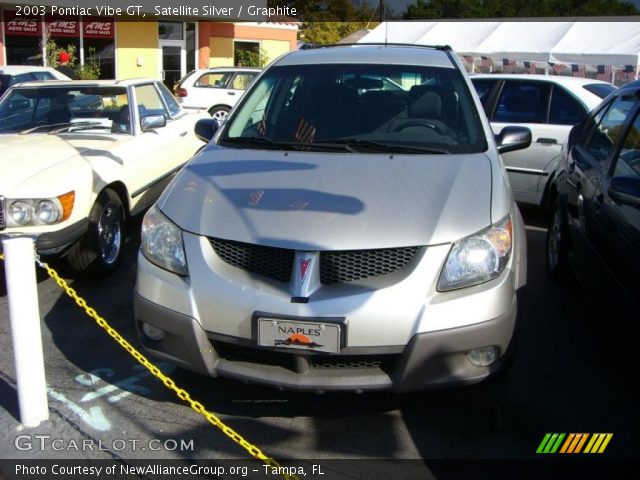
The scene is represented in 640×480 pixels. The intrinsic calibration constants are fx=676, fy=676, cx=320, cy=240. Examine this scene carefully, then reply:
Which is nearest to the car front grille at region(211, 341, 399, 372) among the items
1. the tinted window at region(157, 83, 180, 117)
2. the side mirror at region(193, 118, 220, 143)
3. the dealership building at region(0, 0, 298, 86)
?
the side mirror at region(193, 118, 220, 143)

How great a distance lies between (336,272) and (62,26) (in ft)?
62.2

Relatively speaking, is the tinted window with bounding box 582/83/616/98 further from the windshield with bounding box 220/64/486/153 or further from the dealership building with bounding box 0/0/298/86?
the dealership building with bounding box 0/0/298/86

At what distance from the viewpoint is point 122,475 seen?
9.84 feet

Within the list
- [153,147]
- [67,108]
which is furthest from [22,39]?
[153,147]

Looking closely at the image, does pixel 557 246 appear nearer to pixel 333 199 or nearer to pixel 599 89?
pixel 333 199

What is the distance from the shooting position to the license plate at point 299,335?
2879mm

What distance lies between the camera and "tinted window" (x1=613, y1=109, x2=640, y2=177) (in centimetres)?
A: 380

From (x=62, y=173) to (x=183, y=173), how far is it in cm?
153

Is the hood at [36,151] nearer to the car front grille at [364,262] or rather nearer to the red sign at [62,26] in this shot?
the car front grille at [364,262]

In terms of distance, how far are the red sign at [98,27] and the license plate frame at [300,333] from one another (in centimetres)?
1913

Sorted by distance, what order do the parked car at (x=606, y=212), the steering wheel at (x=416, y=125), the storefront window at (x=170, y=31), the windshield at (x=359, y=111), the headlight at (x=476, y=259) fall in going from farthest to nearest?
the storefront window at (x=170, y=31) < the steering wheel at (x=416, y=125) < the windshield at (x=359, y=111) < the parked car at (x=606, y=212) < the headlight at (x=476, y=259)

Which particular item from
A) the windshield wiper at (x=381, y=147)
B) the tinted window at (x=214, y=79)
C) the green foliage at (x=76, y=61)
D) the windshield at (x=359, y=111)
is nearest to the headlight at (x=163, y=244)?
the windshield at (x=359, y=111)

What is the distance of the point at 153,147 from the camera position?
20.4 feet

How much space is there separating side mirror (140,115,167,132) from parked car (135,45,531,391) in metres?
2.67
